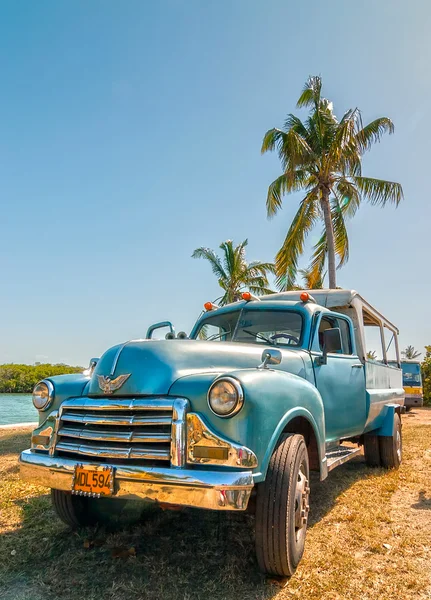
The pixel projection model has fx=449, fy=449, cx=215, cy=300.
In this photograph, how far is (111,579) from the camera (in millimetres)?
2848

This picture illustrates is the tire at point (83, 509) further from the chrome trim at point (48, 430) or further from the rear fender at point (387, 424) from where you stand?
the rear fender at point (387, 424)

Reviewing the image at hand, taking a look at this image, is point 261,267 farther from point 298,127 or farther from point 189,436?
point 189,436

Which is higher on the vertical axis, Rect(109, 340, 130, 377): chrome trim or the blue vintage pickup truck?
Rect(109, 340, 130, 377): chrome trim

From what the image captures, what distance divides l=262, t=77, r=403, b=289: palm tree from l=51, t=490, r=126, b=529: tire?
11402mm

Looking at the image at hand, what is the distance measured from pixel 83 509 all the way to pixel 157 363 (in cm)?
166

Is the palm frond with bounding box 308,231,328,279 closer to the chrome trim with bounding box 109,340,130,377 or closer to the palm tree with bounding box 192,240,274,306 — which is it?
the palm tree with bounding box 192,240,274,306

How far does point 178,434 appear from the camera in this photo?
100 inches

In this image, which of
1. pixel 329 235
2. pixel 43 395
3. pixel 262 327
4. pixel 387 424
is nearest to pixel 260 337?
pixel 262 327

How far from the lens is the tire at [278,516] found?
8.70 ft

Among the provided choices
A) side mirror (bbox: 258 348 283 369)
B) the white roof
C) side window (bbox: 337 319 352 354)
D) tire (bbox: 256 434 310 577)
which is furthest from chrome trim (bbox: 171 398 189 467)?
the white roof

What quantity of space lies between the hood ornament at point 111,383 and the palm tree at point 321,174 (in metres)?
11.9

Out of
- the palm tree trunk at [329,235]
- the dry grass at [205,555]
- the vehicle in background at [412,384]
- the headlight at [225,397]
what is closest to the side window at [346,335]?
the dry grass at [205,555]

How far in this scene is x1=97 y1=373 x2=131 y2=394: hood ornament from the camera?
114 inches

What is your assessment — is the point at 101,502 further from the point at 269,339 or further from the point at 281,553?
the point at 269,339
